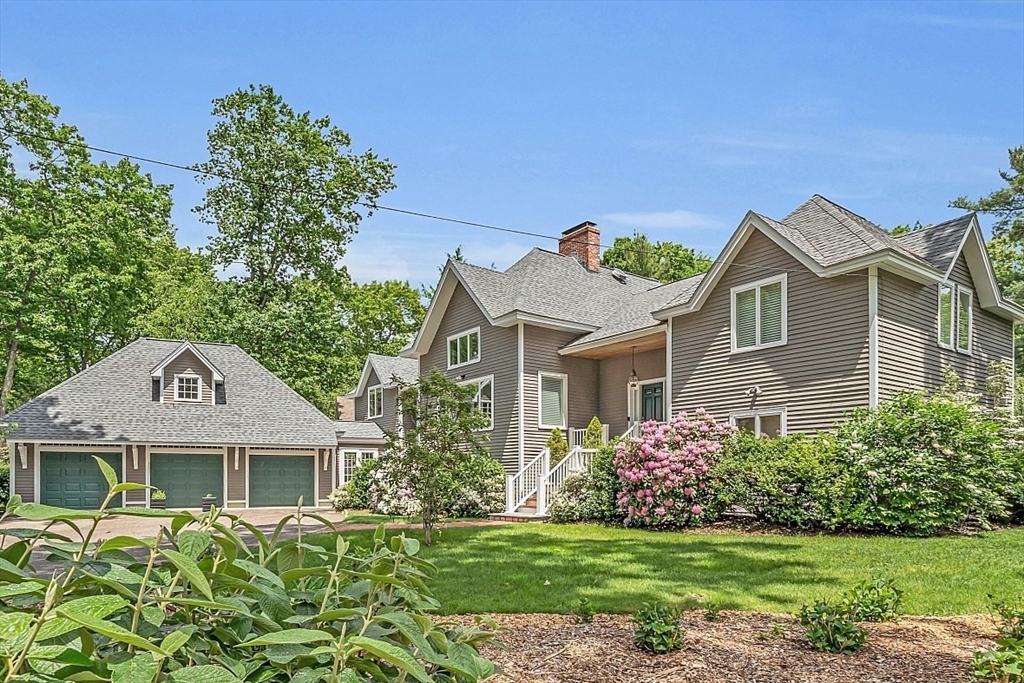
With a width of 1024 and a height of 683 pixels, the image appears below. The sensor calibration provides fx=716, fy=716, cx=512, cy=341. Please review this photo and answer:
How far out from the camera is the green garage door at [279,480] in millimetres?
24359

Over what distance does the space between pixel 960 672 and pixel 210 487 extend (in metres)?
23.6

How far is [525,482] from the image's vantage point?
16953mm

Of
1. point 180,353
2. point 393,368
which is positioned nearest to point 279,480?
point 180,353

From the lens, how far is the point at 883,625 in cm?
471

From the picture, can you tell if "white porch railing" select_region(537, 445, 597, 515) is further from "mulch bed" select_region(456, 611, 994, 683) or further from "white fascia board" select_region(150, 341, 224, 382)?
"white fascia board" select_region(150, 341, 224, 382)

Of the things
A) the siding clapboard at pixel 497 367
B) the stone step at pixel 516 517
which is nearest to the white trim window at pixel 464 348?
the siding clapboard at pixel 497 367

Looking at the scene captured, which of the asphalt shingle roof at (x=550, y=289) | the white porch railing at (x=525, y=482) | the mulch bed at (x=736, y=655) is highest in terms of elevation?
the asphalt shingle roof at (x=550, y=289)

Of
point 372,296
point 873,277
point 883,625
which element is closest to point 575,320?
point 873,277

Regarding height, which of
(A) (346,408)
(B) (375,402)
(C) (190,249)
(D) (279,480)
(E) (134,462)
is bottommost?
(D) (279,480)

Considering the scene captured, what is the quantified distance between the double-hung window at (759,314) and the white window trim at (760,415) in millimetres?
1342

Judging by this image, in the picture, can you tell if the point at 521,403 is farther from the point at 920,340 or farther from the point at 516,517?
the point at 920,340

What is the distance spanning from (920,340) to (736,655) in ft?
41.4

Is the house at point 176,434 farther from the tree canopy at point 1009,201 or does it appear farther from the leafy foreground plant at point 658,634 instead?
the tree canopy at point 1009,201

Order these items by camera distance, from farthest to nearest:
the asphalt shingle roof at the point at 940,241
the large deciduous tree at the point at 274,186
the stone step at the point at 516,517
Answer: the large deciduous tree at the point at 274,186 → the stone step at the point at 516,517 → the asphalt shingle roof at the point at 940,241
